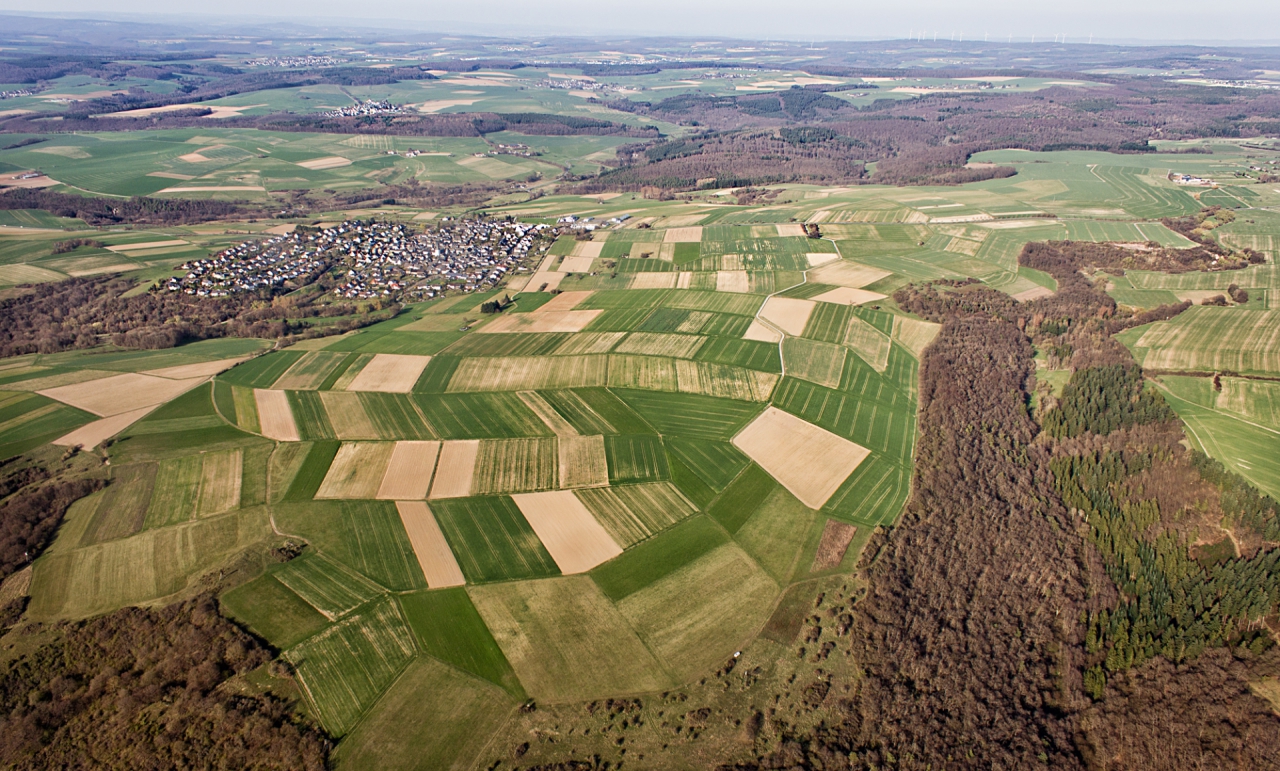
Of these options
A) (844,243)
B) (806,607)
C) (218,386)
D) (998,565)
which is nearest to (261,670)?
(806,607)

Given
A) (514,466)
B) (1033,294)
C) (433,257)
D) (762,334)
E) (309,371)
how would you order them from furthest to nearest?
(433,257), (1033,294), (762,334), (309,371), (514,466)

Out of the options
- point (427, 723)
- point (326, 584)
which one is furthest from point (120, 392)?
point (427, 723)

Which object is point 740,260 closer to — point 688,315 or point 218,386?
point 688,315

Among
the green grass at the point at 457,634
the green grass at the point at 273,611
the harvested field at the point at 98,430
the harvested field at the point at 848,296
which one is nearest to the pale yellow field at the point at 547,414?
the green grass at the point at 457,634

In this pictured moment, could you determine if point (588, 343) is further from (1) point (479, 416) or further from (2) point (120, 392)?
(2) point (120, 392)

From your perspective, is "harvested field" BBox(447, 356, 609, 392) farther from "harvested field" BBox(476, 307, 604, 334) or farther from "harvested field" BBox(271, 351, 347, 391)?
"harvested field" BBox(271, 351, 347, 391)

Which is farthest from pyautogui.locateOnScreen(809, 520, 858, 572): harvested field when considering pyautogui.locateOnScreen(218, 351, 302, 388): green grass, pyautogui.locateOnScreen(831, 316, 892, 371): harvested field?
pyautogui.locateOnScreen(218, 351, 302, 388): green grass

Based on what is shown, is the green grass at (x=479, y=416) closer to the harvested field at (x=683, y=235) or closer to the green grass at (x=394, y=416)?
the green grass at (x=394, y=416)
